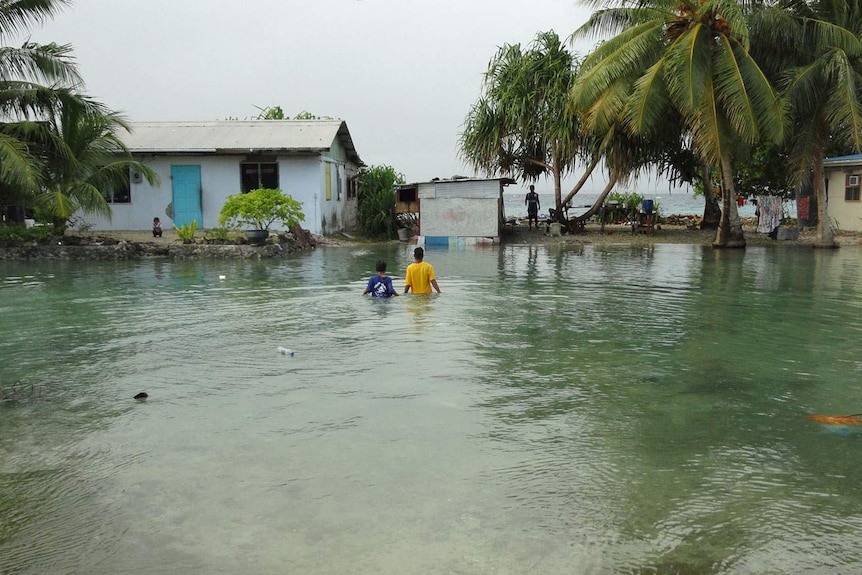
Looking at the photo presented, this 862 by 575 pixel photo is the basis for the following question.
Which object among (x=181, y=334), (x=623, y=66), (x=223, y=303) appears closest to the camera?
(x=181, y=334)

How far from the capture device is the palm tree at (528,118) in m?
28.8

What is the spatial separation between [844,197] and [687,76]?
447 inches

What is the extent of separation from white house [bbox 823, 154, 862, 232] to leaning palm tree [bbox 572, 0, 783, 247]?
5688mm

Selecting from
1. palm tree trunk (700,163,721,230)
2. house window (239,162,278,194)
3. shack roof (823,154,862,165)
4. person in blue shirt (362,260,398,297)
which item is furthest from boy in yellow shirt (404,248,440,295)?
palm tree trunk (700,163,721,230)

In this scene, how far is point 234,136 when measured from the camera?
2773 cm

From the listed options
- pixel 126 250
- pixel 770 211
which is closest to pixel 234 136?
pixel 126 250

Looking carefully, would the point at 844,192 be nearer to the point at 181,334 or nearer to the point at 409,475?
the point at 181,334

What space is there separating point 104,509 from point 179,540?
0.76 meters

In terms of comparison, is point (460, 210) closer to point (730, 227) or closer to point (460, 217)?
point (460, 217)

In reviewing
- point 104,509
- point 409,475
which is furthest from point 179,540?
point 409,475

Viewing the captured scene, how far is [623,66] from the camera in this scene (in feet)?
75.5

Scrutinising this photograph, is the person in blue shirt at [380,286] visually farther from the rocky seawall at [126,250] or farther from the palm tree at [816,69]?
the palm tree at [816,69]

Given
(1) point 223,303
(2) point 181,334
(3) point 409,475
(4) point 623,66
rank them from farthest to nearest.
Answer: (4) point 623,66 < (1) point 223,303 < (2) point 181,334 < (3) point 409,475

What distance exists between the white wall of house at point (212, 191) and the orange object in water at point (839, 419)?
22.3 meters
